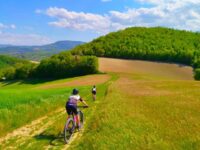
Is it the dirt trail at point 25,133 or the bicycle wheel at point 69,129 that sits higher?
the bicycle wheel at point 69,129

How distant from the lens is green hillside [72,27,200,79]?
155375mm

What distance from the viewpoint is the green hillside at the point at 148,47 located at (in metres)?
155

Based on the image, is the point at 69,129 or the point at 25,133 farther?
the point at 25,133

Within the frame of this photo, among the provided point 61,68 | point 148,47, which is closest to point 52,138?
point 61,68

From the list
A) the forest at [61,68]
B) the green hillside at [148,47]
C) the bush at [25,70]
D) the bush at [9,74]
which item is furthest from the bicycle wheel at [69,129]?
the bush at [9,74]

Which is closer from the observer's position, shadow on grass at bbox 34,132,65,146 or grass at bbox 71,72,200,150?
→ grass at bbox 71,72,200,150

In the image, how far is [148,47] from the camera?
16738 centimetres

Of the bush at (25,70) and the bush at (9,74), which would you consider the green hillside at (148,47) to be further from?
the bush at (9,74)

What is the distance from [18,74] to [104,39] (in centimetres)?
5301

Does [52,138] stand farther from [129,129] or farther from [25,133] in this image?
[129,129]

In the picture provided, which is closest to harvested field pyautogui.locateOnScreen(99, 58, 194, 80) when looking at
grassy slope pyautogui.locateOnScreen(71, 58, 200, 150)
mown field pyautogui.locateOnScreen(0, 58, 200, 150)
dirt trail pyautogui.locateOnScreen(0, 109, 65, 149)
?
mown field pyautogui.locateOnScreen(0, 58, 200, 150)

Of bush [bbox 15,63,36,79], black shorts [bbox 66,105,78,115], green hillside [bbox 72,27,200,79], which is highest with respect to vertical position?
black shorts [bbox 66,105,78,115]

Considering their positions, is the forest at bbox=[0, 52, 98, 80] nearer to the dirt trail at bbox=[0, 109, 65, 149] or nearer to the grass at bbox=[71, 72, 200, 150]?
the dirt trail at bbox=[0, 109, 65, 149]

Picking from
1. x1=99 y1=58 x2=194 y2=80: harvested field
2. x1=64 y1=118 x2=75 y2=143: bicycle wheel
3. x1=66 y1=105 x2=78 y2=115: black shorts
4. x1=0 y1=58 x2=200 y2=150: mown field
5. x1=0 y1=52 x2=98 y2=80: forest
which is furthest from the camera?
x1=0 y1=52 x2=98 y2=80: forest
